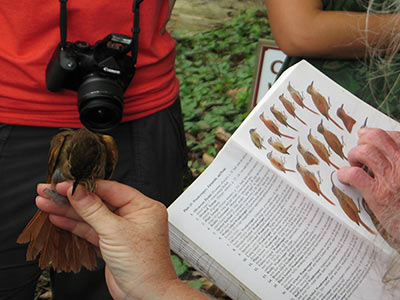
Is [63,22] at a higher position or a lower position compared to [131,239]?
higher

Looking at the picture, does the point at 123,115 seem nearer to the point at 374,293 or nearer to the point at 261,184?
the point at 261,184

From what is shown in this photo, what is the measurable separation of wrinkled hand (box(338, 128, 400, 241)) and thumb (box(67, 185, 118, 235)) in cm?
74

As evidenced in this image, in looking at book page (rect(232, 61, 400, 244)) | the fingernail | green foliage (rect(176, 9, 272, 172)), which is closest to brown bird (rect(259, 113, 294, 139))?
book page (rect(232, 61, 400, 244))

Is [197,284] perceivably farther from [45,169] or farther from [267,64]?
[267,64]

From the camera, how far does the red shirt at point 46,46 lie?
1594 millimetres

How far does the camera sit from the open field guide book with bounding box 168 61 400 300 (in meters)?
1.34

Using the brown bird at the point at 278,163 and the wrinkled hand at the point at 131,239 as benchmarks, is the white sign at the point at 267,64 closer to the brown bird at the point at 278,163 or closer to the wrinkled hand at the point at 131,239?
the brown bird at the point at 278,163

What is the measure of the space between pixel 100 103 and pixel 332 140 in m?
0.82

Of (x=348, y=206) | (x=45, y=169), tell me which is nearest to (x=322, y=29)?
(x=348, y=206)

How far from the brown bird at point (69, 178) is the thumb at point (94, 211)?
73 millimetres

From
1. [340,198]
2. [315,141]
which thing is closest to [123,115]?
[315,141]

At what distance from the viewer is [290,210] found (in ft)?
4.67

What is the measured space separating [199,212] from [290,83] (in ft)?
1.80

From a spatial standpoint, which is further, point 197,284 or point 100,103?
point 197,284
